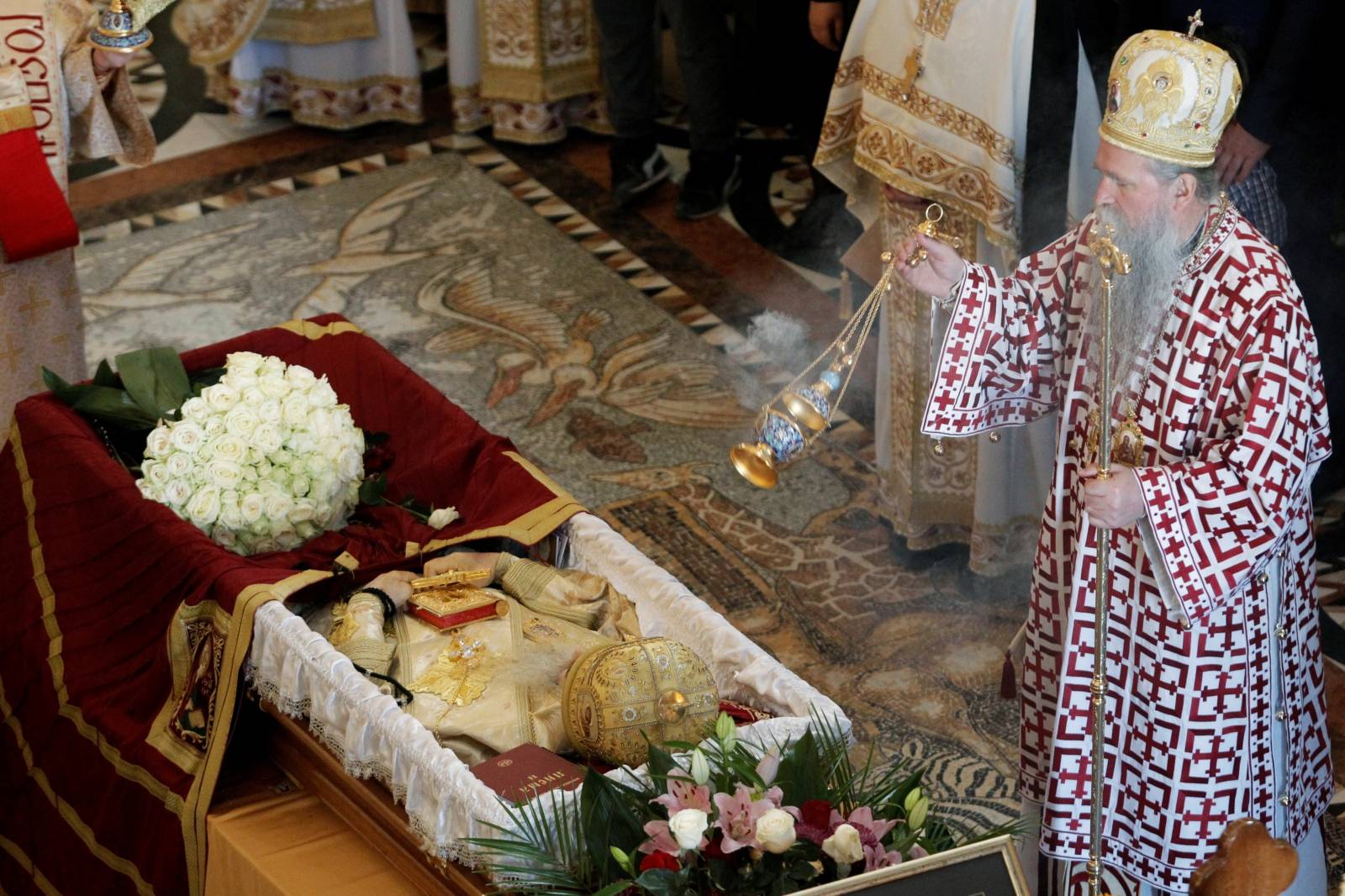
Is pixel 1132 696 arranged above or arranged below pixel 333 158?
above

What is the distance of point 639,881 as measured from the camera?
203 centimetres

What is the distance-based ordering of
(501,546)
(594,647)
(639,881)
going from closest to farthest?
(639,881)
(594,647)
(501,546)

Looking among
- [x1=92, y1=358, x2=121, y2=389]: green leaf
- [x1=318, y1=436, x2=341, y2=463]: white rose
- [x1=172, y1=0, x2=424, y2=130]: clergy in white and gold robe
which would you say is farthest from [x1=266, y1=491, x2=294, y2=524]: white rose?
[x1=172, y1=0, x2=424, y2=130]: clergy in white and gold robe

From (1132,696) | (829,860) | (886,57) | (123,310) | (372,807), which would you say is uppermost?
(886,57)

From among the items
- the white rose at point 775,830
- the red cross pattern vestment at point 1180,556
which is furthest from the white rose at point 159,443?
the white rose at point 775,830

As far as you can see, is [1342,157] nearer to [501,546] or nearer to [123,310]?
[501,546]

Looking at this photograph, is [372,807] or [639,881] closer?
[639,881]

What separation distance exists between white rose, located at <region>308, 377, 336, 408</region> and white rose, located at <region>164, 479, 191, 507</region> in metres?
0.28

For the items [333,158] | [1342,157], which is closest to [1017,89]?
[1342,157]

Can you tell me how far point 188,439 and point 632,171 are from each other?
3.39m

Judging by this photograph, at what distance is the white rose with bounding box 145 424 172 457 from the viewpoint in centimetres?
320

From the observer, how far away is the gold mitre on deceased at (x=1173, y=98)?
2375 millimetres

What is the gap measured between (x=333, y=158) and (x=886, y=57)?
338 cm

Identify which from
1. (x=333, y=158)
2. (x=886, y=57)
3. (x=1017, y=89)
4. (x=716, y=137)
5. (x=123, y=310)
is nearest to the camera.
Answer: (x=1017, y=89)
